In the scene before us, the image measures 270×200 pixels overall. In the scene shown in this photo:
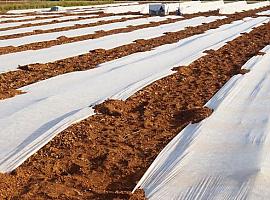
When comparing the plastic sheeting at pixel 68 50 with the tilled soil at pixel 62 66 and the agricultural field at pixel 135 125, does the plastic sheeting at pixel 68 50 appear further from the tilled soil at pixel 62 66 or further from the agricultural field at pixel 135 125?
the tilled soil at pixel 62 66

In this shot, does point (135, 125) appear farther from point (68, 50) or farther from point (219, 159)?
point (68, 50)

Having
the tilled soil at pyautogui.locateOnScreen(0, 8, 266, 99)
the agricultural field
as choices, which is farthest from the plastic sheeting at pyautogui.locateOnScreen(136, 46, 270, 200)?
the tilled soil at pyautogui.locateOnScreen(0, 8, 266, 99)

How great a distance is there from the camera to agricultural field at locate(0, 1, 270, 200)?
3.56 metres

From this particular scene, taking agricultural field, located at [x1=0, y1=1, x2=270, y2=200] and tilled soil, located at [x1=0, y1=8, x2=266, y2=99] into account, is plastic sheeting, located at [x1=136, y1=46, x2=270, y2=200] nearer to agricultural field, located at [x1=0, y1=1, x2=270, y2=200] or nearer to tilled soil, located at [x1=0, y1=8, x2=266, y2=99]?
agricultural field, located at [x1=0, y1=1, x2=270, y2=200]

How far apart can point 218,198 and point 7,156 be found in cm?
203

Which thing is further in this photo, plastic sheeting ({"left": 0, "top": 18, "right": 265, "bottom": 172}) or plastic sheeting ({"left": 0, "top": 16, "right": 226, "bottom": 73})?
plastic sheeting ({"left": 0, "top": 16, "right": 226, "bottom": 73})

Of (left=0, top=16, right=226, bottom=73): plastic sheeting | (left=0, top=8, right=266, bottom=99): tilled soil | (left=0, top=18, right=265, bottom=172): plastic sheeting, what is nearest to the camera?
(left=0, top=18, right=265, bottom=172): plastic sheeting

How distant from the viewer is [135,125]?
5105 mm

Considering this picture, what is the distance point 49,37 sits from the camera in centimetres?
1293

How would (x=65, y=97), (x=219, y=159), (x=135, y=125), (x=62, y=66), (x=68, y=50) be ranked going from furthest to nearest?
(x=68, y=50) < (x=62, y=66) < (x=65, y=97) < (x=135, y=125) < (x=219, y=159)

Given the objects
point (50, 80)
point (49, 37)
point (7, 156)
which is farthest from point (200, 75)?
point (49, 37)

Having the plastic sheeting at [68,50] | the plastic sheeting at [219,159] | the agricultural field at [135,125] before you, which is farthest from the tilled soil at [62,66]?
the plastic sheeting at [219,159]

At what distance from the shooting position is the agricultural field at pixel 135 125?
11.7ft

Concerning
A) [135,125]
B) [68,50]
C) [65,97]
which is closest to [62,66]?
[68,50]
